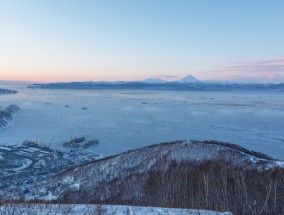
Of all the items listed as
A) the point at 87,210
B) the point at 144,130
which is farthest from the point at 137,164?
the point at 144,130

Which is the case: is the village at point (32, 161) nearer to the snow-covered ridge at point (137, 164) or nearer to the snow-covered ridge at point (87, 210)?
the snow-covered ridge at point (137, 164)

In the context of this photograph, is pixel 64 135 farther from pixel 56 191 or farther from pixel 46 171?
pixel 56 191

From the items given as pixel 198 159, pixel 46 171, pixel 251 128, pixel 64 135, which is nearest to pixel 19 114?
pixel 64 135

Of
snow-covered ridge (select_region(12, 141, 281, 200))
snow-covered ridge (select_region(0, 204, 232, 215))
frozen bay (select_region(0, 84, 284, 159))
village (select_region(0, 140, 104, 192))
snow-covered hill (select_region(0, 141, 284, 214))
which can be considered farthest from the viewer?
frozen bay (select_region(0, 84, 284, 159))

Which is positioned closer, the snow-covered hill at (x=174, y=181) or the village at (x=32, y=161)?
the snow-covered hill at (x=174, y=181)

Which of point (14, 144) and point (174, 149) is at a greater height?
point (174, 149)

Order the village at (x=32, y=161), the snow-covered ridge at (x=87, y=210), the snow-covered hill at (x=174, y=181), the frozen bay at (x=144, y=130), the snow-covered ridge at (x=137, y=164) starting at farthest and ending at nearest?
the frozen bay at (x=144, y=130), the village at (x=32, y=161), the snow-covered ridge at (x=137, y=164), the snow-covered hill at (x=174, y=181), the snow-covered ridge at (x=87, y=210)

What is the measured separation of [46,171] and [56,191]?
772 cm

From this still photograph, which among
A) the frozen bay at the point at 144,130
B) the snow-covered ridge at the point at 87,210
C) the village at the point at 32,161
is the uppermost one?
the snow-covered ridge at the point at 87,210

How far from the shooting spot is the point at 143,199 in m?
21.4

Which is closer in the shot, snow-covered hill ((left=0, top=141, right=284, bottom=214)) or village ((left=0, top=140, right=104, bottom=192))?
snow-covered hill ((left=0, top=141, right=284, bottom=214))

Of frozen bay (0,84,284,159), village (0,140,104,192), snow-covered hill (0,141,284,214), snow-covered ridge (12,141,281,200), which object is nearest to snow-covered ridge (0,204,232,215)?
snow-covered hill (0,141,284,214)

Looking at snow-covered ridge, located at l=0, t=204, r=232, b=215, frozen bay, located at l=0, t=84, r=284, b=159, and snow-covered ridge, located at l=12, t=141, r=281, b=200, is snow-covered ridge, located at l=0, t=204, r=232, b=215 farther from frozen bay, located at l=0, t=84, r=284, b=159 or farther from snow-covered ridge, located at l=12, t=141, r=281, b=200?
frozen bay, located at l=0, t=84, r=284, b=159

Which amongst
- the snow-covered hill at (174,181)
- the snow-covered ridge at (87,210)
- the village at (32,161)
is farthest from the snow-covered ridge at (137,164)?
the snow-covered ridge at (87,210)
